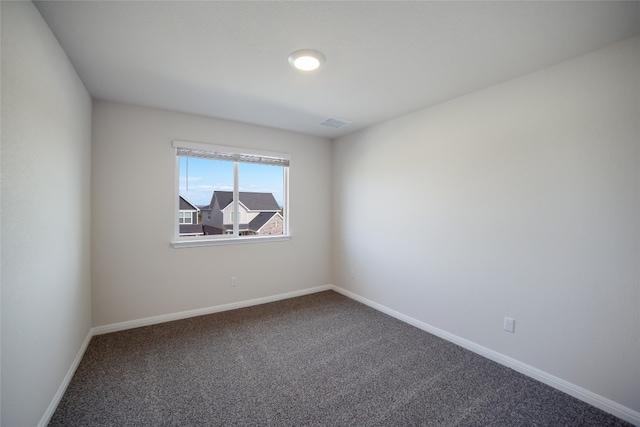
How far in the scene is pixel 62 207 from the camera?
204 cm

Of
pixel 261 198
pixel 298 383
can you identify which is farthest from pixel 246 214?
pixel 298 383

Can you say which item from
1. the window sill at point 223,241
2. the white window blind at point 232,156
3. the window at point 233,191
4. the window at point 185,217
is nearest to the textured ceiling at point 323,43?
the white window blind at point 232,156

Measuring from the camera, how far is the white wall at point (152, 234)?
9.57 feet

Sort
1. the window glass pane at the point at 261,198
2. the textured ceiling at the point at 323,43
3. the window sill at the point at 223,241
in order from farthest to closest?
the window glass pane at the point at 261,198, the window sill at the point at 223,241, the textured ceiling at the point at 323,43

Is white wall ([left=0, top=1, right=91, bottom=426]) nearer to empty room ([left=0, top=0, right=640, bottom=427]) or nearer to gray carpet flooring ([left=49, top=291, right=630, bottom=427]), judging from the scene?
empty room ([left=0, top=0, right=640, bottom=427])

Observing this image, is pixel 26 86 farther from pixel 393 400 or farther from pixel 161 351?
pixel 393 400

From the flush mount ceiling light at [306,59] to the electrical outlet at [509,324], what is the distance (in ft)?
8.67

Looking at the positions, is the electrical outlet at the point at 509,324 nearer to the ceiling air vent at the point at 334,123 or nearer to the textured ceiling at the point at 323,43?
the textured ceiling at the point at 323,43

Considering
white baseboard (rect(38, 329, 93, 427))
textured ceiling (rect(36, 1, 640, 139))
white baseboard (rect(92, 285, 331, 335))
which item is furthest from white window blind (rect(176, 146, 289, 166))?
white baseboard (rect(38, 329, 93, 427))

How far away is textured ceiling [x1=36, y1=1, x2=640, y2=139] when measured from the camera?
1.58m

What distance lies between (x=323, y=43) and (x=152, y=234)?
2.70 meters

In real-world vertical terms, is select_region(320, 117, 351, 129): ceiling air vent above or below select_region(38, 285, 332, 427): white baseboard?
→ above

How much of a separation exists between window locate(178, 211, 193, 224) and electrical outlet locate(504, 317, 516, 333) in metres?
3.50

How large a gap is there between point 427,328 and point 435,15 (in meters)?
2.86
